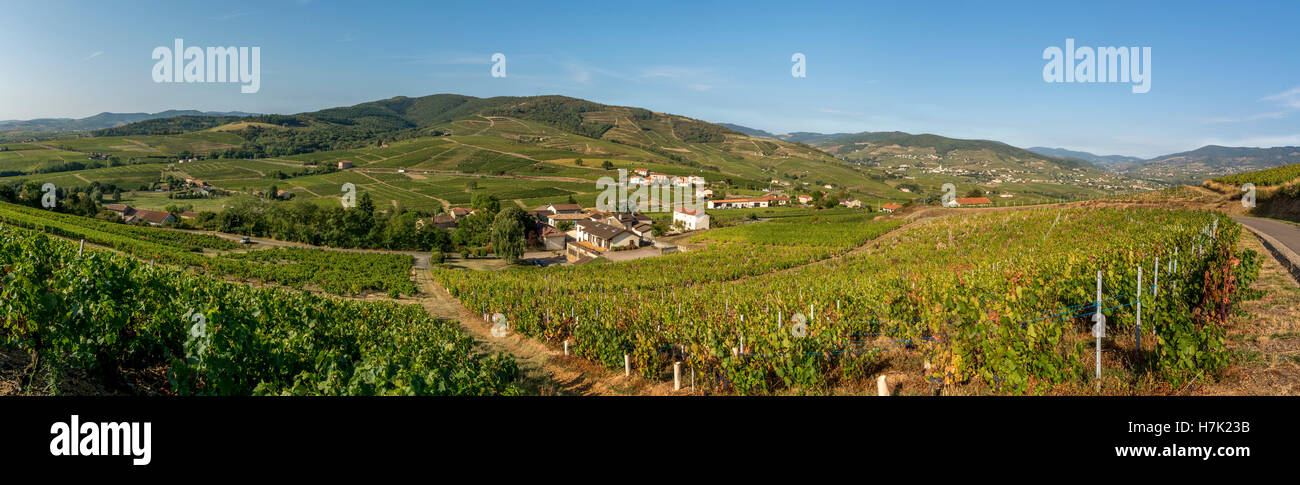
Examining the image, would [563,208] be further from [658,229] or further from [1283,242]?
[1283,242]

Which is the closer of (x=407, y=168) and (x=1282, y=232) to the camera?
(x=1282, y=232)

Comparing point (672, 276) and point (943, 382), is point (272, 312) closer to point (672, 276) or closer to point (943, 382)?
point (943, 382)

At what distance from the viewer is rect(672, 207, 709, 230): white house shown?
7912cm

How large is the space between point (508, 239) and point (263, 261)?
22235mm

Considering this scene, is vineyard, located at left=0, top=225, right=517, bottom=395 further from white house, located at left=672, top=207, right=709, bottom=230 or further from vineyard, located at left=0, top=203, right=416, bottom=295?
white house, located at left=672, top=207, right=709, bottom=230

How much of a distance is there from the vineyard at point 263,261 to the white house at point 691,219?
4179 centimetres

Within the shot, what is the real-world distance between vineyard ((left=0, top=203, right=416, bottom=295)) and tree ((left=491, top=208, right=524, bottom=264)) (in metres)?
10.8

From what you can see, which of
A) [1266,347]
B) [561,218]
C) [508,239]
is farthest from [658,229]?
[1266,347]

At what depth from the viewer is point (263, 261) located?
42.8 metres

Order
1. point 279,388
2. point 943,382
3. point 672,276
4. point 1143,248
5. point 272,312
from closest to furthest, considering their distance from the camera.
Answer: point 279,388 → point 943,382 → point 272,312 → point 1143,248 → point 672,276

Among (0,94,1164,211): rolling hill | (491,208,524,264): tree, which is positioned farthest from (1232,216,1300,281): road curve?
(0,94,1164,211): rolling hill
